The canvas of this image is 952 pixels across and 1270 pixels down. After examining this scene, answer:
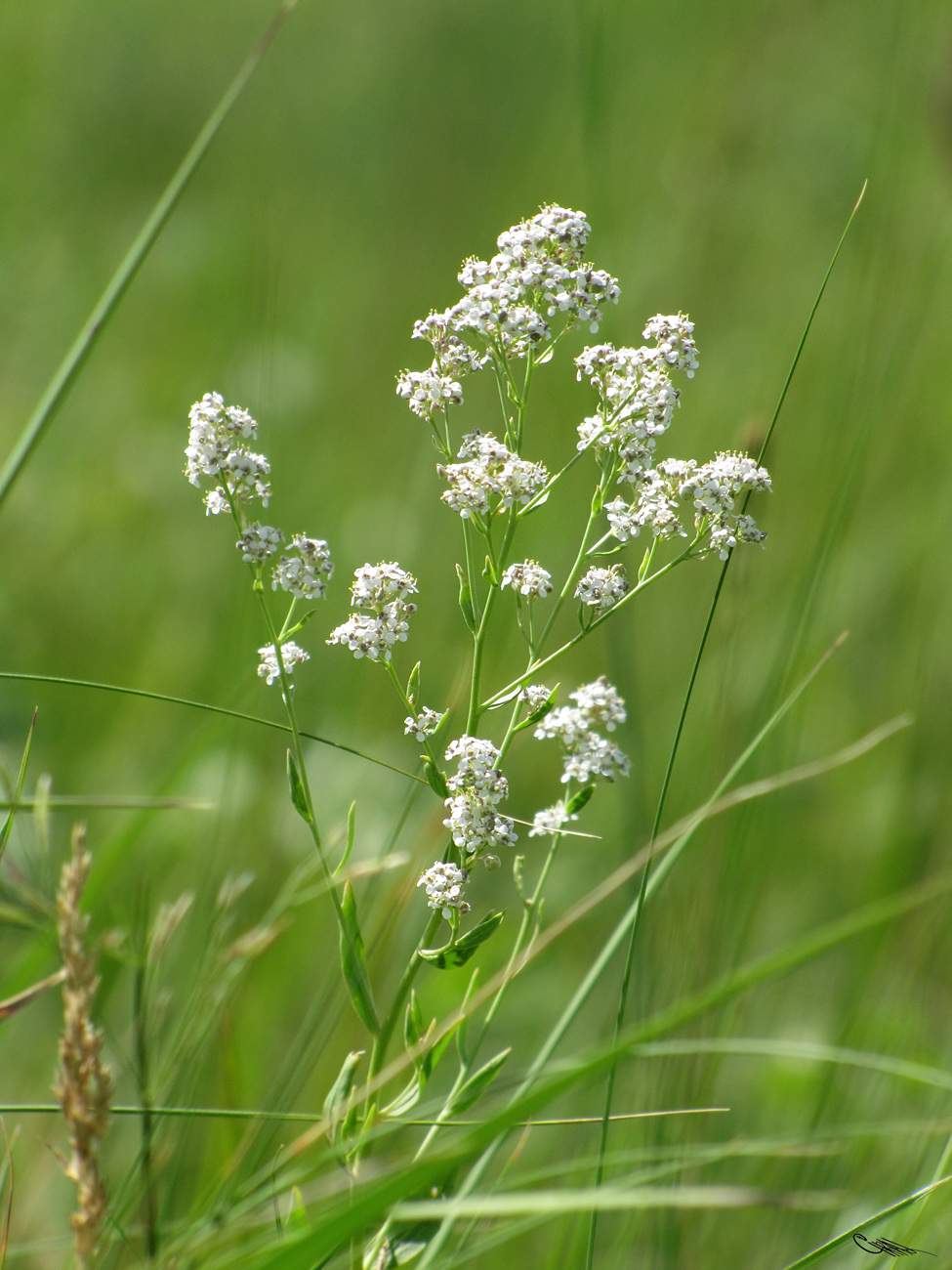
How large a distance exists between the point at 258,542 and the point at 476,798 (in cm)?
56

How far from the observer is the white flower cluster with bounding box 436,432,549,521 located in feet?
5.68

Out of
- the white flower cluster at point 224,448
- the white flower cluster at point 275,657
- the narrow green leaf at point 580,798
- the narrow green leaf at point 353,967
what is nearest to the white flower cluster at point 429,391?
the white flower cluster at point 224,448

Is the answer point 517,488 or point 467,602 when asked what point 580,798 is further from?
point 517,488

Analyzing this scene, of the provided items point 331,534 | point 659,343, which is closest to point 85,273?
point 331,534

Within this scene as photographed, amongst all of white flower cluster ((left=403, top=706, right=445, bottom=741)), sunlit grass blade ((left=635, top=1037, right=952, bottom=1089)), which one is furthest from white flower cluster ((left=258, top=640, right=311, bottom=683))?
sunlit grass blade ((left=635, top=1037, right=952, bottom=1089))

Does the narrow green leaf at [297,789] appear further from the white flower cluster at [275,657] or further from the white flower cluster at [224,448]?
the white flower cluster at [224,448]

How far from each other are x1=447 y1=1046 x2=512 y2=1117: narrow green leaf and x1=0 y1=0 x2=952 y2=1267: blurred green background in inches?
17.3

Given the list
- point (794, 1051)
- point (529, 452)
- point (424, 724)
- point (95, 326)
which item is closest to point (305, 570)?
point (424, 724)

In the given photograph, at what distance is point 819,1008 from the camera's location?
3852mm

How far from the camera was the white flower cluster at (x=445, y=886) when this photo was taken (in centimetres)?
164

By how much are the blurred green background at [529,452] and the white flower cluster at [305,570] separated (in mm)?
658

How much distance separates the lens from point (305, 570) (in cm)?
177

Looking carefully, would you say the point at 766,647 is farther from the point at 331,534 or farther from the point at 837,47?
the point at 837,47

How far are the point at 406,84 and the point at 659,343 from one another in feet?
27.2
